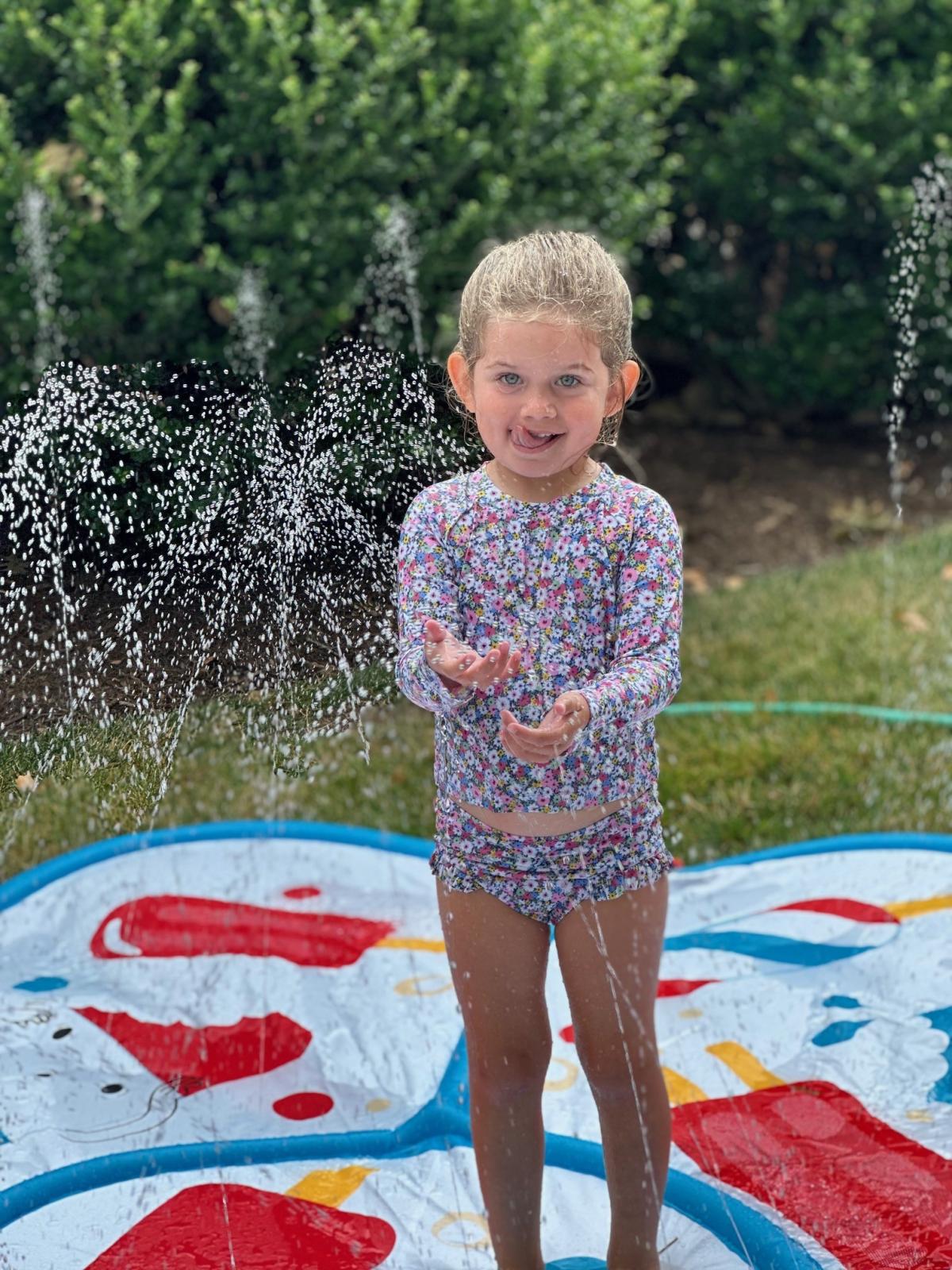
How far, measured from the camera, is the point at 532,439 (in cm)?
184

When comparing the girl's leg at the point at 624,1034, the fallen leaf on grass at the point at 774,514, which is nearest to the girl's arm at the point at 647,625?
the girl's leg at the point at 624,1034

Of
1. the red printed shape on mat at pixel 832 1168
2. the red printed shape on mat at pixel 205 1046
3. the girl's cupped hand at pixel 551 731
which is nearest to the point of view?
the girl's cupped hand at pixel 551 731

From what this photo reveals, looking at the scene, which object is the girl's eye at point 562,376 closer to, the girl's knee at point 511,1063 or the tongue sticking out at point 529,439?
the tongue sticking out at point 529,439

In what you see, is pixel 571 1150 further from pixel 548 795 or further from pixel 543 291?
pixel 543 291

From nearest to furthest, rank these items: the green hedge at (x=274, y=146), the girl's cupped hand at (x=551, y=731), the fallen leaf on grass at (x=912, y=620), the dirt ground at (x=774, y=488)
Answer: the girl's cupped hand at (x=551, y=731) < the green hedge at (x=274, y=146) < the fallen leaf on grass at (x=912, y=620) < the dirt ground at (x=774, y=488)

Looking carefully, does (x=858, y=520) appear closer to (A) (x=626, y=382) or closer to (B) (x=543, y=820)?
(A) (x=626, y=382)

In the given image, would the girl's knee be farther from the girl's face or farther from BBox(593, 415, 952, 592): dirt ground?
BBox(593, 415, 952, 592): dirt ground

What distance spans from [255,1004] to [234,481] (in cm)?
122

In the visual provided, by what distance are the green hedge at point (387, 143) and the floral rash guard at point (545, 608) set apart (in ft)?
7.51

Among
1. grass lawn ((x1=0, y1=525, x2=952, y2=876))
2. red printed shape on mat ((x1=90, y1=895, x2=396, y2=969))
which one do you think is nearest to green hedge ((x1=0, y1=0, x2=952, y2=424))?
grass lawn ((x1=0, y1=525, x2=952, y2=876))

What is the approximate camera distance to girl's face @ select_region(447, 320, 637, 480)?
182 cm

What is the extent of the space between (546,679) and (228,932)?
1.58 m

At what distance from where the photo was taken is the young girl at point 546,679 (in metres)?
1.83

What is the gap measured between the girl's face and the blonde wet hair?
2 centimetres
